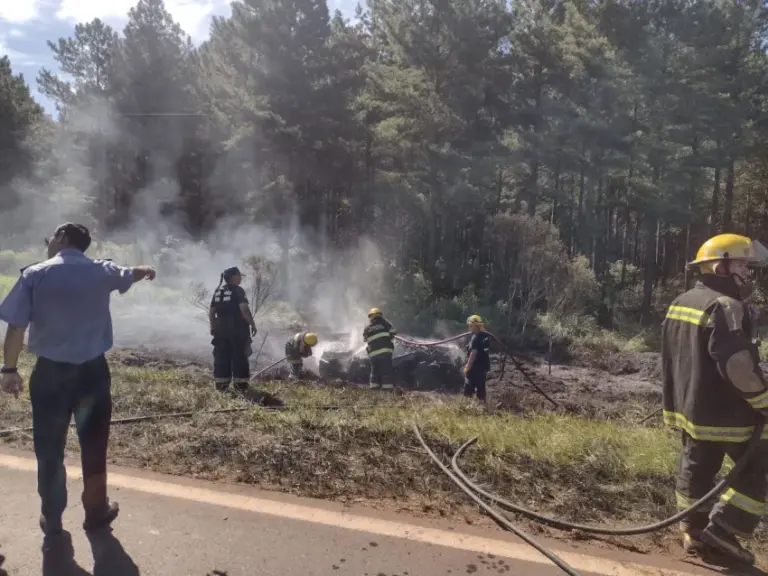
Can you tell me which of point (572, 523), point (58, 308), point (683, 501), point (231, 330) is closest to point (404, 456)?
point (572, 523)

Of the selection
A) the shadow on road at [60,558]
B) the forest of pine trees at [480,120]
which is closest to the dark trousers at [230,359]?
the shadow on road at [60,558]

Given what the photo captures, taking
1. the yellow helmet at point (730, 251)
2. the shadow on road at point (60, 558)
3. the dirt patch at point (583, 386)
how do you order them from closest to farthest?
the shadow on road at point (60, 558) < the yellow helmet at point (730, 251) < the dirt patch at point (583, 386)

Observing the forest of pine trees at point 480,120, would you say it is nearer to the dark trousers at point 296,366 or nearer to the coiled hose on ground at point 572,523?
the dark trousers at point 296,366

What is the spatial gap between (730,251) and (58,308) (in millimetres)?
3428

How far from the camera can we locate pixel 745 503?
3.06m

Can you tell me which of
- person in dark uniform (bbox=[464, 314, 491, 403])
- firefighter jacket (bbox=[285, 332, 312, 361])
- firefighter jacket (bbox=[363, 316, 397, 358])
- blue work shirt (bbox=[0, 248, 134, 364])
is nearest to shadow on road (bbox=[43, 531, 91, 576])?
blue work shirt (bbox=[0, 248, 134, 364])

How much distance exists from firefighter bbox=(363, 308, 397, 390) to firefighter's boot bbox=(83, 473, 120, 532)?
698 centimetres

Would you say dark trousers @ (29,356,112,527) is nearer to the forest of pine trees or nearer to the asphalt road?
the asphalt road

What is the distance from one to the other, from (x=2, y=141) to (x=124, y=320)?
23139 mm

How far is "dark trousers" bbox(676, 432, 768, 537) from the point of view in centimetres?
A: 305

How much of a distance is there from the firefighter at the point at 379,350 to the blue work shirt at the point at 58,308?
23.4 feet

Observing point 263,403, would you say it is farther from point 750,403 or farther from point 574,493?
point 750,403

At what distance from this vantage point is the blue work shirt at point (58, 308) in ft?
9.95

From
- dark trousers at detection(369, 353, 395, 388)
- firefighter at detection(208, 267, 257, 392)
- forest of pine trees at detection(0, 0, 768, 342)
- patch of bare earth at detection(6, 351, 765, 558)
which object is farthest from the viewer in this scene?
forest of pine trees at detection(0, 0, 768, 342)
